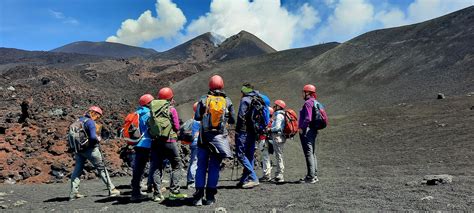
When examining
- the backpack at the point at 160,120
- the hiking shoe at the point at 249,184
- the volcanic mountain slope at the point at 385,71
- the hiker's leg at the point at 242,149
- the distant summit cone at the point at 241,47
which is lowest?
the hiking shoe at the point at 249,184

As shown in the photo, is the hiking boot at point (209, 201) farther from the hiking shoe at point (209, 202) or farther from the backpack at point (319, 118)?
the backpack at point (319, 118)

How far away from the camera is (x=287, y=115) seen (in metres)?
8.82

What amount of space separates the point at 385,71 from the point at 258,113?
31.0 m

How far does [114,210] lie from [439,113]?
652 inches

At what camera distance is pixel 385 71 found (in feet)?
118

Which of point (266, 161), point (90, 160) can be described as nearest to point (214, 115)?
point (90, 160)

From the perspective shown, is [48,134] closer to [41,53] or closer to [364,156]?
[364,156]

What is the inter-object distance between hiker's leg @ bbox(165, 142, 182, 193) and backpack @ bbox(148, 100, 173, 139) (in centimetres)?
23

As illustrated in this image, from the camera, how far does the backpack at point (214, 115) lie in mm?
6141

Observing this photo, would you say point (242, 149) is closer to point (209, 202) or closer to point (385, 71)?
point (209, 202)

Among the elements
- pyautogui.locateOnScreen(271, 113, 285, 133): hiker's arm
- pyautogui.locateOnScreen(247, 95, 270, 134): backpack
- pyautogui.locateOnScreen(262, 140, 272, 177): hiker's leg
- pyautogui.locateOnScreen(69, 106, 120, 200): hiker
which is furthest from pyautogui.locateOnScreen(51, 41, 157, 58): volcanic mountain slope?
pyautogui.locateOnScreen(247, 95, 270, 134): backpack

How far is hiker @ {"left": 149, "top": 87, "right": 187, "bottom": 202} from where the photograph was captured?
21.1 feet

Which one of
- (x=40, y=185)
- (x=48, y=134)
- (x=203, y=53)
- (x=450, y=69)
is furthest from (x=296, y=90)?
(x=203, y=53)

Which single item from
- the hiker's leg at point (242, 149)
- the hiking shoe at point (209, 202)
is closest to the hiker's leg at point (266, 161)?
the hiker's leg at point (242, 149)
